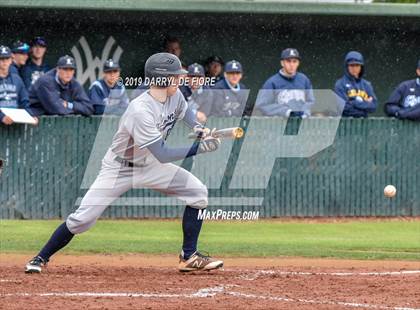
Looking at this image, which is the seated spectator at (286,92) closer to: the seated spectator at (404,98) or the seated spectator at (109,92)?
the seated spectator at (404,98)

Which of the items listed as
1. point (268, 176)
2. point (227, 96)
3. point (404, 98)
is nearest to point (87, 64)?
point (227, 96)

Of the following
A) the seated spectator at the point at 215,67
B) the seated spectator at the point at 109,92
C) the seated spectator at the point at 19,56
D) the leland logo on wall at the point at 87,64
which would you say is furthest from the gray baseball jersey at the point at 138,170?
the leland logo on wall at the point at 87,64

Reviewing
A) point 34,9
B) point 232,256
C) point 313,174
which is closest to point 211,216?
point 313,174

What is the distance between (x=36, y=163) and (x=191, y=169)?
2.25m

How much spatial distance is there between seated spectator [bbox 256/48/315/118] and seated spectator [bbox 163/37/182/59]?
239 centimetres

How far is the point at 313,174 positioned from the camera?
Result: 14.4 metres

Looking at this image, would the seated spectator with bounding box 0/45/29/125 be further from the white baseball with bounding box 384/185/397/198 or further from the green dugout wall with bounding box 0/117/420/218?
the white baseball with bounding box 384/185/397/198

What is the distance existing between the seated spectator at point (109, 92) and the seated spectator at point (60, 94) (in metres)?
0.17

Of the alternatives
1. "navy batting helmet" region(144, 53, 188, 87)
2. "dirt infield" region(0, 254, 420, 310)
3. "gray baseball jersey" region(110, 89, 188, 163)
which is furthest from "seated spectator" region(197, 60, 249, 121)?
"navy batting helmet" region(144, 53, 188, 87)

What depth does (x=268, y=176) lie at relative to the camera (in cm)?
1418

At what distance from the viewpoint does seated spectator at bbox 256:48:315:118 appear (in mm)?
14211

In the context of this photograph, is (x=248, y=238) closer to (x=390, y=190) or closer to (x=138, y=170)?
(x=390, y=190)

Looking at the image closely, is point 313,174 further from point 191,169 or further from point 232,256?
point 232,256

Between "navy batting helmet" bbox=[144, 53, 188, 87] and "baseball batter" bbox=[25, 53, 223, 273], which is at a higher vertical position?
"navy batting helmet" bbox=[144, 53, 188, 87]
